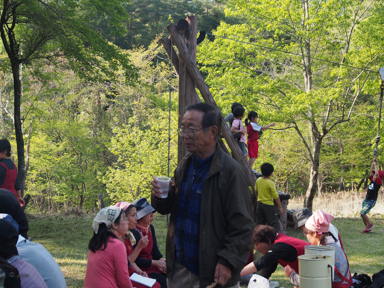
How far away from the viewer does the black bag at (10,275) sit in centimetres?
214

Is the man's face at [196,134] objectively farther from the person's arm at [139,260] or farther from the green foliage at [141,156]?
the green foliage at [141,156]

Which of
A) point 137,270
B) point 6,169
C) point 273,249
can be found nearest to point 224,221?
point 273,249

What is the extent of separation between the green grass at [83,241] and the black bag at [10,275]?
3.07 metres

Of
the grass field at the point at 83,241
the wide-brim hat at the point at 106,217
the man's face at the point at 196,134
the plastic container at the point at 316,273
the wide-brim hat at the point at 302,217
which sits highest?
the man's face at the point at 196,134

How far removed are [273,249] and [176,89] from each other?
34.1 feet

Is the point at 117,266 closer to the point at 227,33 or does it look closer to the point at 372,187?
the point at 372,187

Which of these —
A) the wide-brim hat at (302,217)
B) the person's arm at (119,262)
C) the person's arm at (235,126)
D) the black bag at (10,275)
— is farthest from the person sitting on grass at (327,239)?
the person's arm at (235,126)

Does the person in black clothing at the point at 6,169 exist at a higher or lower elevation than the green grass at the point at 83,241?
higher

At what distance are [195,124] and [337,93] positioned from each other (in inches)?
482

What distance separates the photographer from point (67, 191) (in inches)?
944

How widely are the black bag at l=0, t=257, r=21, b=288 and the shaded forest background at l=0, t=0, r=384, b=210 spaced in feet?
16.7

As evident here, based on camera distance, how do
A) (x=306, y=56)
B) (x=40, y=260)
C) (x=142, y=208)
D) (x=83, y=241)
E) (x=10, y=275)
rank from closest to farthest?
(x=10, y=275)
(x=40, y=260)
(x=142, y=208)
(x=83, y=241)
(x=306, y=56)

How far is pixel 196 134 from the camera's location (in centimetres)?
242

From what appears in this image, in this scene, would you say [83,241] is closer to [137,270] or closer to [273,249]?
[137,270]
